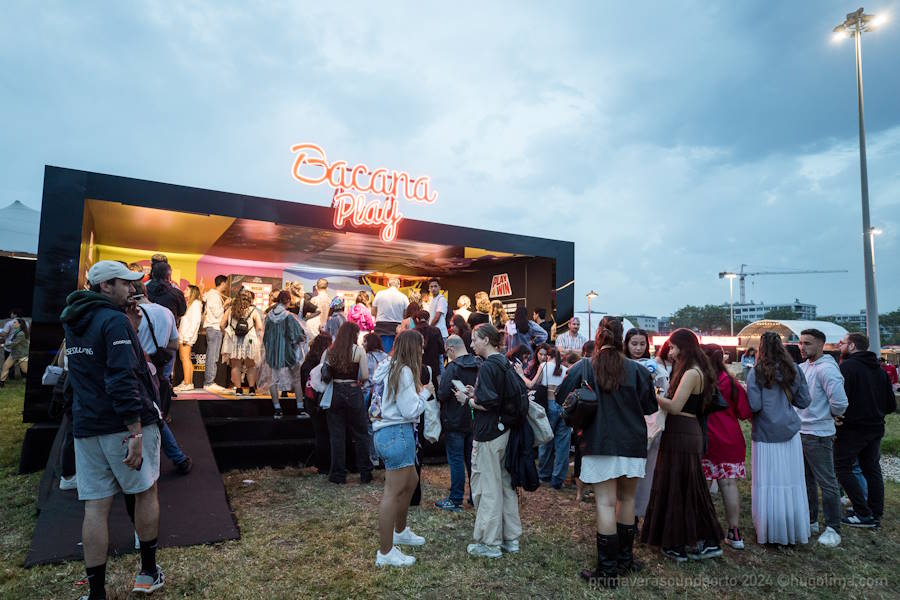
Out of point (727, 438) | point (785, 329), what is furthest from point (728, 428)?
point (785, 329)

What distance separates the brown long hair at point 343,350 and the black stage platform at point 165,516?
1.58 m

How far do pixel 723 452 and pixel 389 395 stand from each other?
2807mm

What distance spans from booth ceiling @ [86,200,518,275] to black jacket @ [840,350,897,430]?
24.3ft

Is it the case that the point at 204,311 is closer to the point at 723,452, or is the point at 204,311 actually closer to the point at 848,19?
the point at 723,452

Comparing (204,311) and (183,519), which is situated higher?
(204,311)

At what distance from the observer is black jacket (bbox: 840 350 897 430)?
5145 millimetres

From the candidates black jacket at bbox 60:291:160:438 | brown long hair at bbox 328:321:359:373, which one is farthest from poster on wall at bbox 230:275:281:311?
black jacket at bbox 60:291:160:438

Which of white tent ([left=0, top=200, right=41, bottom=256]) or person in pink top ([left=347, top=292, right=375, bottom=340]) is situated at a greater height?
white tent ([left=0, top=200, right=41, bottom=256])

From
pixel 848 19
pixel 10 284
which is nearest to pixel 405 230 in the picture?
pixel 848 19

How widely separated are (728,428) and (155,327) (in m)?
5.33

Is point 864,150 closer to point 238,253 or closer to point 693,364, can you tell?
point 693,364

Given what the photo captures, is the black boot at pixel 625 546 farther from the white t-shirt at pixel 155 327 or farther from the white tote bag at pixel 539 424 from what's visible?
the white t-shirt at pixel 155 327

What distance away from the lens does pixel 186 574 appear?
3592mm

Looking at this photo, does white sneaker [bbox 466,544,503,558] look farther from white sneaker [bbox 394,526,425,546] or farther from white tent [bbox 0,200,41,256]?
white tent [bbox 0,200,41,256]
